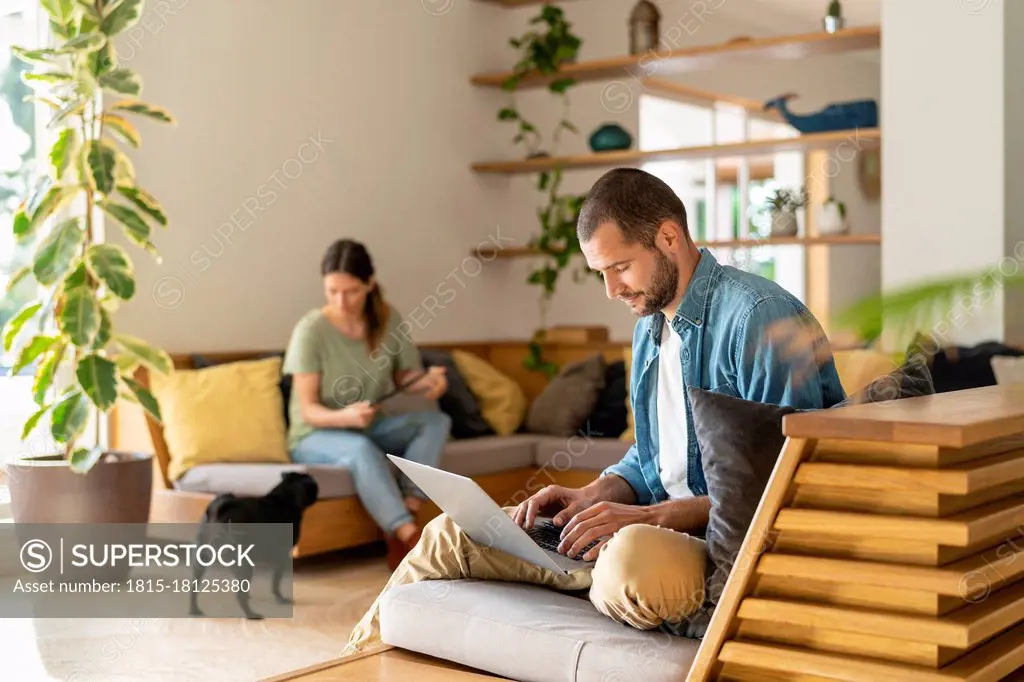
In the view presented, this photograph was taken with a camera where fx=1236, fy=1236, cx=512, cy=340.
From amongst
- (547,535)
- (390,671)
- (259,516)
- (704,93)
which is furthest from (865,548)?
(704,93)

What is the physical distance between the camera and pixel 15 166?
4848mm

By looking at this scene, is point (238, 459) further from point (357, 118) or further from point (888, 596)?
point (888, 596)

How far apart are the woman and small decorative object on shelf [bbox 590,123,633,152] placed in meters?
1.69

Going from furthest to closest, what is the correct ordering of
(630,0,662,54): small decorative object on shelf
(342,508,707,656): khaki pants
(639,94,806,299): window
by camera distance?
(639,94,806,299): window → (630,0,662,54): small decorative object on shelf → (342,508,707,656): khaki pants

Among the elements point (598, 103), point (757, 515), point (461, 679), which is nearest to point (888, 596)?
point (757, 515)

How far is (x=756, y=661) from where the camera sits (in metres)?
1.86

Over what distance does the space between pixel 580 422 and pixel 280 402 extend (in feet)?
4.65

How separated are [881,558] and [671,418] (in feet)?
2.46

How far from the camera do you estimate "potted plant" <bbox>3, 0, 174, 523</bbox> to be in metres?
4.12

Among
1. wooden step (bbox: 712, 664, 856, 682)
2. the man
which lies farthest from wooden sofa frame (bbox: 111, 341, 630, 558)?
wooden step (bbox: 712, 664, 856, 682)

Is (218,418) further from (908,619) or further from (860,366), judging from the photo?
(908,619)

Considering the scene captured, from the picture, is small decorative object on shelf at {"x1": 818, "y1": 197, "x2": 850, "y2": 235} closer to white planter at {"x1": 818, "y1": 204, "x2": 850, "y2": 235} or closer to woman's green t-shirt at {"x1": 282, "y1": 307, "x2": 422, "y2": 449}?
white planter at {"x1": 818, "y1": 204, "x2": 850, "y2": 235}

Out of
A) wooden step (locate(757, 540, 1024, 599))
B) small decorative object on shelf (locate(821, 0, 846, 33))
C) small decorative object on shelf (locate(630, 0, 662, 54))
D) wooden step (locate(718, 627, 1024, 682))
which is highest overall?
small decorative object on shelf (locate(630, 0, 662, 54))

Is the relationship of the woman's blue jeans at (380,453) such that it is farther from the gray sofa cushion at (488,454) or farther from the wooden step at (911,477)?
the wooden step at (911,477)
